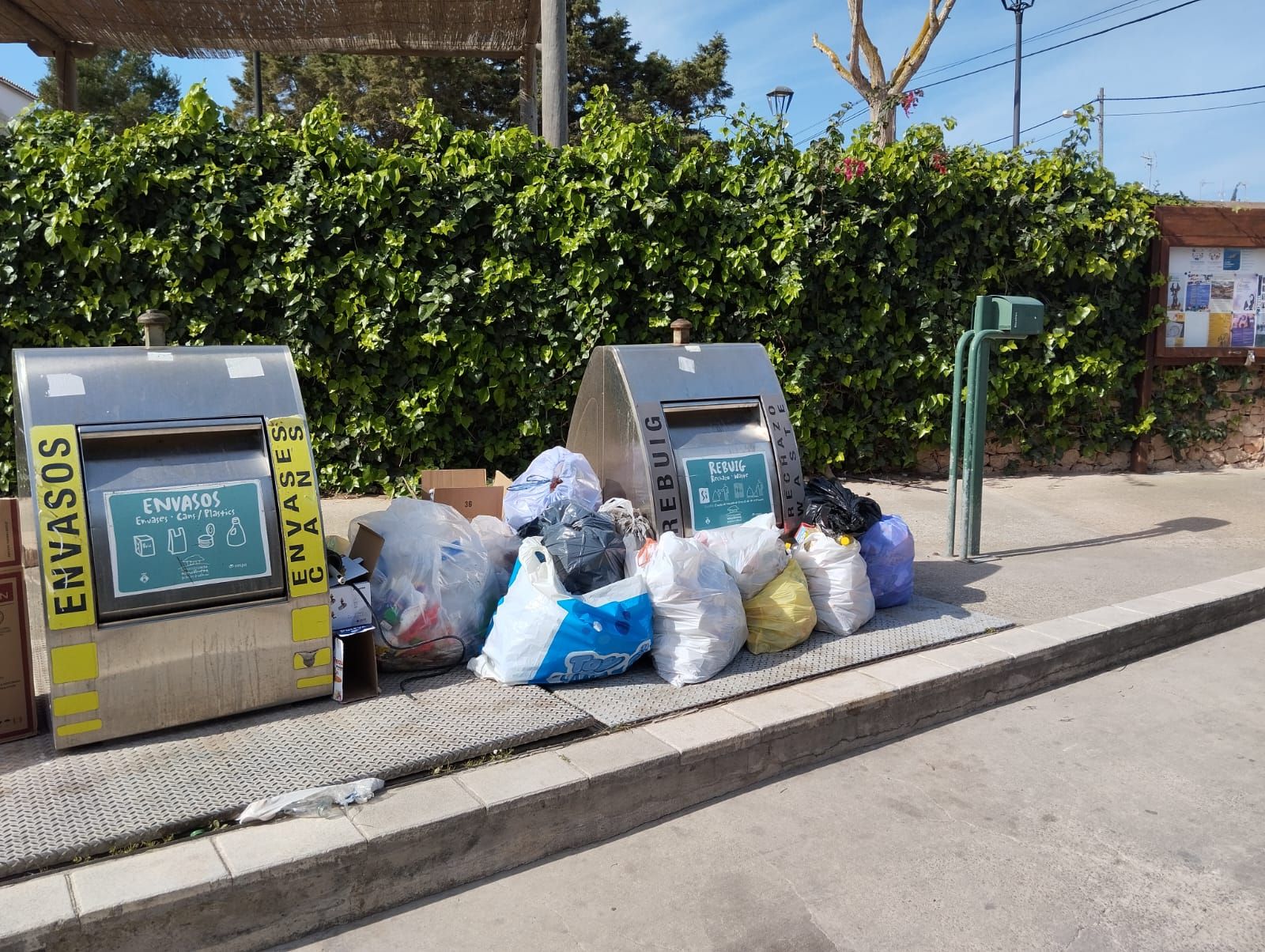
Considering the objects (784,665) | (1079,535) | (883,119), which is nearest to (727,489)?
(784,665)

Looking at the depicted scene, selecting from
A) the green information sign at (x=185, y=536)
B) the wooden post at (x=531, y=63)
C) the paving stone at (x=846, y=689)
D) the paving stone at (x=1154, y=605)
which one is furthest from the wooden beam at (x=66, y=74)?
the paving stone at (x=1154, y=605)

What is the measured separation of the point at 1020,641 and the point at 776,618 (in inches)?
46.8

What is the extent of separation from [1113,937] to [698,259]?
5356mm

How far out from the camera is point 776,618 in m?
4.01

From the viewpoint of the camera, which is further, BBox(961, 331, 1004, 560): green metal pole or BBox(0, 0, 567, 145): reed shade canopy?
BBox(0, 0, 567, 145): reed shade canopy

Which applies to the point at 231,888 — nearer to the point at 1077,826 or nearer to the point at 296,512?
the point at 296,512

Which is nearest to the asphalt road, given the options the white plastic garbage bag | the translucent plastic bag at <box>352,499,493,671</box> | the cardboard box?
the white plastic garbage bag

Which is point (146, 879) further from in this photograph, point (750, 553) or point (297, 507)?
point (750, 553)

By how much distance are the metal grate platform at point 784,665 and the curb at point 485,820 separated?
7 centimetres

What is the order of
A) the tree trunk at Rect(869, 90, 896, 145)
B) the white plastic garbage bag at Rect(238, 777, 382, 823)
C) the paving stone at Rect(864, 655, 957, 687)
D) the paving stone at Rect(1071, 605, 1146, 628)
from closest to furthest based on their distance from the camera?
the white plastic garbage bag at Rect(238, 777, 382, 823)
the paving stone at Rect(864, 655, 957, 687)
the paving stone at Rect(1071, 605, 1146, 628)
the tree trunk at Rect(869, 90, 896, 145)

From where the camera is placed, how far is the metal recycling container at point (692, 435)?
172 inches

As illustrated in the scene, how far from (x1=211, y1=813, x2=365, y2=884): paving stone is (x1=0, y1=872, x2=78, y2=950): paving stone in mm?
352

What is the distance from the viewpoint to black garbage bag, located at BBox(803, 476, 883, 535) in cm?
452

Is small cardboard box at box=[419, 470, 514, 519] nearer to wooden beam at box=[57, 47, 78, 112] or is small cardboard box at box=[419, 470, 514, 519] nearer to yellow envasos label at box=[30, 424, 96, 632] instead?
yellow envasos label at box=[30, 424, 96, 632]
